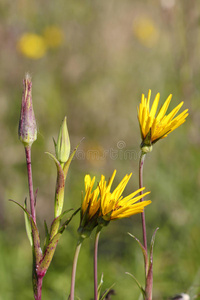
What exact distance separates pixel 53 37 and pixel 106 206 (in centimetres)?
343

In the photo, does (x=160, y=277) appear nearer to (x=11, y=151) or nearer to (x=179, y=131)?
(x=179, y=131)

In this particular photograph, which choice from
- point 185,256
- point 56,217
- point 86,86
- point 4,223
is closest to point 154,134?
point 56,217

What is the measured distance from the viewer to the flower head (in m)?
0.85

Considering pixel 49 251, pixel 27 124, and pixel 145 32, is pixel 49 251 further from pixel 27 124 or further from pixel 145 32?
pixel 145 32

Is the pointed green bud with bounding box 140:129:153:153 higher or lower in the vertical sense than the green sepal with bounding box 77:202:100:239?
higher

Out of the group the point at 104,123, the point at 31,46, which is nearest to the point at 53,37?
the point at 31,46

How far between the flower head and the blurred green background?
2.79ft

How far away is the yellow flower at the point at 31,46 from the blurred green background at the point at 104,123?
0.01 metres

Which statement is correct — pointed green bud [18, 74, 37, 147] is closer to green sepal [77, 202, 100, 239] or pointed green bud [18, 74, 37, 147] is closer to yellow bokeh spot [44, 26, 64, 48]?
green sepal [77, 202, 100, 239]

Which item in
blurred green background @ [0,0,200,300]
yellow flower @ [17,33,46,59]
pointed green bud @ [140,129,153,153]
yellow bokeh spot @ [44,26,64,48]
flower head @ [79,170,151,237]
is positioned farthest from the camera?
yellow bokeh spot @ [44,26,64,48]

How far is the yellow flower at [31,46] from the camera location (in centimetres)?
392

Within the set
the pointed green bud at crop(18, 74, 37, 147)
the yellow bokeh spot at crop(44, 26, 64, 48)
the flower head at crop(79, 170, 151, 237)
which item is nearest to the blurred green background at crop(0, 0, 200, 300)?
the yellow bokeh spot at crop(44, 26, 64, 48)

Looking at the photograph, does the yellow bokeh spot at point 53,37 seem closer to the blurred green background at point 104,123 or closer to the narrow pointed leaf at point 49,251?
the blurred green background at point 104,123

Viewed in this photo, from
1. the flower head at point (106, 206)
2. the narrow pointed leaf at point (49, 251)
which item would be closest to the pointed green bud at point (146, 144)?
the flower head at point (106, 206)
